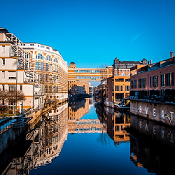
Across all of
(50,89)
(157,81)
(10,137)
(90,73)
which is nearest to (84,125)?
(157,81)

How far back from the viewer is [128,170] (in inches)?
571

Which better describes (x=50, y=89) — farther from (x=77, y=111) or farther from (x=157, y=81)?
(x=157, y=81)

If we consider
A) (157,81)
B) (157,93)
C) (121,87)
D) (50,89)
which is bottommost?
(157,93)

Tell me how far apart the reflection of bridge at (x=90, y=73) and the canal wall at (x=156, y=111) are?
2906 inches

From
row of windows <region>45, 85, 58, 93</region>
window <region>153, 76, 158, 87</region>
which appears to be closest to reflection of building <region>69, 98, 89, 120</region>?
row of windows <region>45, 85, 58, 93</region>

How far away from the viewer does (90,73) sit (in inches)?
4626

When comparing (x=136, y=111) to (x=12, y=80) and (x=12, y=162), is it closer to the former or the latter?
(x=12, y=80)

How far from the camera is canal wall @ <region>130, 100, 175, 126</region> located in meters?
27.8

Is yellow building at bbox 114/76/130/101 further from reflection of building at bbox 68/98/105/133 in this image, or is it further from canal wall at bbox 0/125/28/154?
canal wall at bbox 0/125/28/154

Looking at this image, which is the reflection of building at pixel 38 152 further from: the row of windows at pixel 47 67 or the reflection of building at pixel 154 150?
the row of windows at pixel 47 67

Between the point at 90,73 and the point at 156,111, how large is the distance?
282ft

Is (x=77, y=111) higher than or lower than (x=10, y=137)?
lower

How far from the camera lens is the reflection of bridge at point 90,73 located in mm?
117375

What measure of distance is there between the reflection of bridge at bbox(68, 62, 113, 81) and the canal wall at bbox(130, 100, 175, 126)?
7381cm
